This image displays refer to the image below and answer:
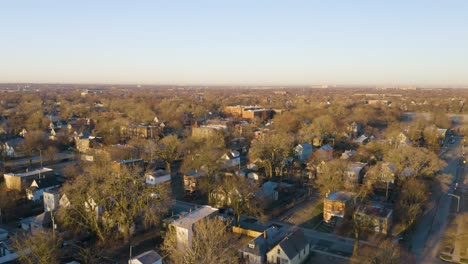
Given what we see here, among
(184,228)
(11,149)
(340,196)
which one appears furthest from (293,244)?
(11,149)

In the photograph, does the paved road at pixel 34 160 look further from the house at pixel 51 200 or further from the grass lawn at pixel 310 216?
the grass lawn at pixel 310 216

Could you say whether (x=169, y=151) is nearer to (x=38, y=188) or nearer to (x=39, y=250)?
(x=38, y=188)

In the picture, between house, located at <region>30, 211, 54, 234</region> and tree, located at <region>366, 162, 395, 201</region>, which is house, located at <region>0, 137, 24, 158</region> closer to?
house, located at <region>30, 211, 54, 234</region>

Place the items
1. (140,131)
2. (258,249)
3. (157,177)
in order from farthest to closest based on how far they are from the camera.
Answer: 1. (140,131)
2. (157,177)
3. (258,249)

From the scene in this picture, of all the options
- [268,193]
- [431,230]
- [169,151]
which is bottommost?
[431,230]

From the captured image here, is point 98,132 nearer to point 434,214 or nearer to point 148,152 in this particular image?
point 148,152

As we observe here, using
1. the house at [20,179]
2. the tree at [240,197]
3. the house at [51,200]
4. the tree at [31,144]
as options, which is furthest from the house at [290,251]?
the tree at [31,144]

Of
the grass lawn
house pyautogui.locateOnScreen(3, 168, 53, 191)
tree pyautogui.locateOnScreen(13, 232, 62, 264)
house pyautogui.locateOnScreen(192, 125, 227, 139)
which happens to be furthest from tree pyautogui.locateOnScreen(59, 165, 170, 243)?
house pyautogui.locateOnScreen(192, 125, 227, 139)
